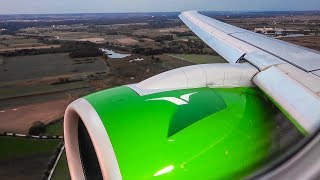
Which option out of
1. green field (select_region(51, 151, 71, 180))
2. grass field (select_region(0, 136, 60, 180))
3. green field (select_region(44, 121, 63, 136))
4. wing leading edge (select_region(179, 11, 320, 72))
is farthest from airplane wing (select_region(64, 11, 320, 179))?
green field (select_region(44, 121, 63, 136))

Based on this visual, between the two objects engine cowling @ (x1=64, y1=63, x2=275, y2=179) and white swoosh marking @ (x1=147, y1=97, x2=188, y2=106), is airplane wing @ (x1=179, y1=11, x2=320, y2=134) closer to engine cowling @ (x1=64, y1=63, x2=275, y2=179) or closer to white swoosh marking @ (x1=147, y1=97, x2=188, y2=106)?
engine cowling @ (x1=64, y1=63, x2=275, y2=179)

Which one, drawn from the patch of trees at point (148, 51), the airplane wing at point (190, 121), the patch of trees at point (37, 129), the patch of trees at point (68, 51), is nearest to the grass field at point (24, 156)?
the patch of trees at point (37, 129)

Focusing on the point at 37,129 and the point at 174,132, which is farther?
the point at 37,129

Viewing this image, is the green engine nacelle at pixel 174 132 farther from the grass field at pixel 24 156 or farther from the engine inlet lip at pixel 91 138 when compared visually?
the grass field at pixel 24 156

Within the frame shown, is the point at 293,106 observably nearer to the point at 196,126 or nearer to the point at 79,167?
the point at 196,126

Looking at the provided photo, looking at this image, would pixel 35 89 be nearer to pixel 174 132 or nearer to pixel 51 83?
pixel 51 83

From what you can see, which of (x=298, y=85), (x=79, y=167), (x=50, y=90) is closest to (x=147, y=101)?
(x=79, y=167)

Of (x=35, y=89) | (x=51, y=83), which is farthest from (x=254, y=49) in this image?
(x=51, y=83)
